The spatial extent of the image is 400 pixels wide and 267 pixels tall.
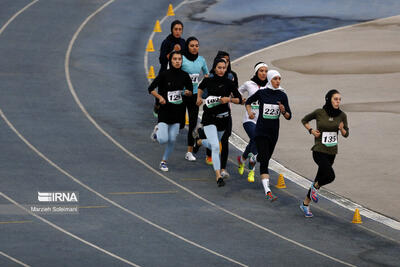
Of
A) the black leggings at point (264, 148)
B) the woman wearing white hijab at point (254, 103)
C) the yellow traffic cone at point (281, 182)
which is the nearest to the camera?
the black leggings at point (264, 148)

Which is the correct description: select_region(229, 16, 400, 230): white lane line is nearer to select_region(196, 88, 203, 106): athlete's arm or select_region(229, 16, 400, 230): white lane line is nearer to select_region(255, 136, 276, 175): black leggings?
select_region(255, 136, 276, 175): black leggings

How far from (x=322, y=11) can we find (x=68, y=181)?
1869cm

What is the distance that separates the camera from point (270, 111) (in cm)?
1510

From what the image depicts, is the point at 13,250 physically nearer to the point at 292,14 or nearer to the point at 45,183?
the point at 45,183

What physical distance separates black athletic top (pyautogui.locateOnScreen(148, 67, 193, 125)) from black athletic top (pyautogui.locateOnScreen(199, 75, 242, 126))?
601 millimetres

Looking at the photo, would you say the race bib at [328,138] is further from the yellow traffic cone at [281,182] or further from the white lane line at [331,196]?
the yellow traffic cone at [281,182]

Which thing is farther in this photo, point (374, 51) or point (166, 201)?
point (374, 51)

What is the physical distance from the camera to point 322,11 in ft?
107

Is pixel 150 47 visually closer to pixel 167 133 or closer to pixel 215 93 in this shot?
pixel 167 133

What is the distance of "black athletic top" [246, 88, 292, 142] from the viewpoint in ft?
49.5

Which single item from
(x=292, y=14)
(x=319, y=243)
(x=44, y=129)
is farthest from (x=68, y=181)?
(x=292, y=14)

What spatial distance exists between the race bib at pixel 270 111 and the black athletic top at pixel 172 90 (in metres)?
1.89

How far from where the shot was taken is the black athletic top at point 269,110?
15086mm

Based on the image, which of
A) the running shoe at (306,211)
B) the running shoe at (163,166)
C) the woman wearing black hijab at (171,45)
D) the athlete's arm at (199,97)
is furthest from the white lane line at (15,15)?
the running shoe at (306,211)
